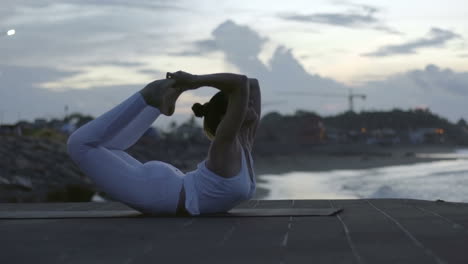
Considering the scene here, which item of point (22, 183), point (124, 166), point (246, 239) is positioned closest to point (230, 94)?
point (124, 166)

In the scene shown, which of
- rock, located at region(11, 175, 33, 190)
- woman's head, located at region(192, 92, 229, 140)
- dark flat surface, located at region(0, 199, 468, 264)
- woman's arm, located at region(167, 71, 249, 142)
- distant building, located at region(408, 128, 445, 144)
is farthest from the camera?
distant building, located at region(408, 128, 445, 144)

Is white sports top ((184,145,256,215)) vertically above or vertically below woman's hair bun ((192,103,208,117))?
below

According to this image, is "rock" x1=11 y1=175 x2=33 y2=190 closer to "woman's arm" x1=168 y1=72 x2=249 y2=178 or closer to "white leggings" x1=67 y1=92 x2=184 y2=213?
"white leggings" x1=67 y1=92 x2=184 y2=213

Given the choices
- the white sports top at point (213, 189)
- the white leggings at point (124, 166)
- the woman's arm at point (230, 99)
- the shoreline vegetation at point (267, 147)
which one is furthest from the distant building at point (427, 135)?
the woman's arm at point (230, 99)

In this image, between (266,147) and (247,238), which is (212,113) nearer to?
(247,238)

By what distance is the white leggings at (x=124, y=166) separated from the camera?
13.8 ft

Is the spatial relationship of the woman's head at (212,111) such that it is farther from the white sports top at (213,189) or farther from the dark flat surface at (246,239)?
the dark flat surface at (246,239)

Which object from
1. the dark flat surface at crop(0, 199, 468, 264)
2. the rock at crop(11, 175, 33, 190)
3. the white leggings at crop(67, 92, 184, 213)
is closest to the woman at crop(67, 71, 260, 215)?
the white leggings at crop(67, 92, 184, 213)

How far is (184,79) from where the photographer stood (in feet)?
13.3

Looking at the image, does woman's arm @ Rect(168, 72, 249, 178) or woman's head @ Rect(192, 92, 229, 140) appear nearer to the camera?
woman's arm @ Rect(168, 72, 249, 178)

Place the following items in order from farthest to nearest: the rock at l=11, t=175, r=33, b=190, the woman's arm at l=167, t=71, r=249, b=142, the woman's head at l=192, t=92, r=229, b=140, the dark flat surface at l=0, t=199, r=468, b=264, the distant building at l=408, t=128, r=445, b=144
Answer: the distant building at l=408, t=128, r=445, b=144 < the rock at l=11, t=175, r=33, b=190 < the woman's head at l=192, t=92, r=229, b=140 < the woman's arm at l=167, t=71, r=249, b=142 < the dark flat surface at l=0, t=199, r=468, b=264

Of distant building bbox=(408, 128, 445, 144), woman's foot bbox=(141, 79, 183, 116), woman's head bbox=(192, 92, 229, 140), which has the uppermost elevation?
woman's foot bbox=(141, 79, 183, 116)

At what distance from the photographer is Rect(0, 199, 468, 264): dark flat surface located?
2836 mm

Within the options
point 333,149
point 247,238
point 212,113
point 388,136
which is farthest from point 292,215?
point 388,136
